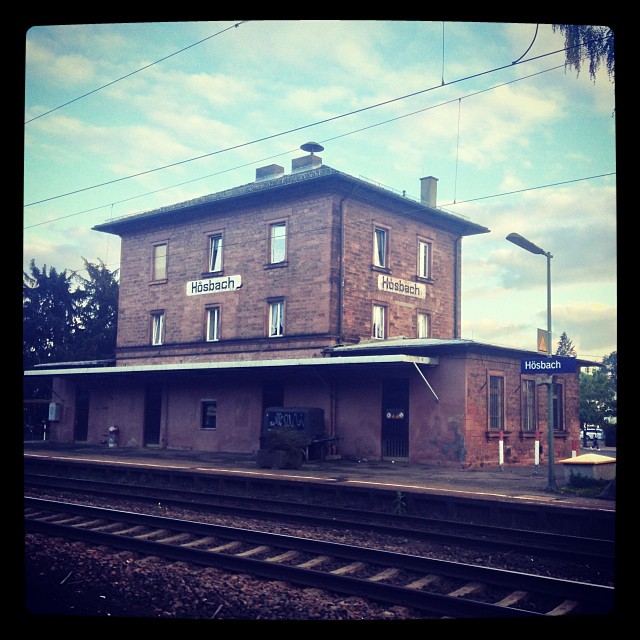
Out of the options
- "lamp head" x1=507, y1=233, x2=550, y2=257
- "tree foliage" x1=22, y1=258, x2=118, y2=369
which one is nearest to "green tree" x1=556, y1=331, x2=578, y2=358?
"tree foliage" x1=22, y1=258, x2=118, y2=369

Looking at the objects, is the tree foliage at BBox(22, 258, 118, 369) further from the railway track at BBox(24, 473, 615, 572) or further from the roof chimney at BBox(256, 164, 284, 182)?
the railway track at BBox(24, 473, 615, 572)

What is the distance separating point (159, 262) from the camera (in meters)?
30.0

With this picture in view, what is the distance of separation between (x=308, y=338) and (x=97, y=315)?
24.7 m

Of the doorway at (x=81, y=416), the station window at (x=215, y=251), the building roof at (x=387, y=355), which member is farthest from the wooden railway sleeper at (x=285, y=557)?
the doorway at (x=81, y=416)

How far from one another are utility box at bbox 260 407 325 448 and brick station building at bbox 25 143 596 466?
74cm

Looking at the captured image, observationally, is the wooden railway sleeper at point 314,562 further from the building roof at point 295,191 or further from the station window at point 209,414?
the station window at point 209,414

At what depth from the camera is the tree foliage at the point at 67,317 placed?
41469 millimetres

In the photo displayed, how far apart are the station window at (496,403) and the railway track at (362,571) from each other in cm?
1323

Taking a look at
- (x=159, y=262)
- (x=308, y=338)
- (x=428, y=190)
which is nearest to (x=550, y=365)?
(x=308, y=338)

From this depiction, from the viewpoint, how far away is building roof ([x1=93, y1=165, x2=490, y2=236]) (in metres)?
24.3

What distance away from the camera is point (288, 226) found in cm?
2525

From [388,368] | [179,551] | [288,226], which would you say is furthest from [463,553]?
[288,226]

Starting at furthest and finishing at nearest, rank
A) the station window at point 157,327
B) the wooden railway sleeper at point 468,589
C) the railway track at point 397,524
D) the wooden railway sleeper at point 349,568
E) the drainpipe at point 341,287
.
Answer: the station window at point 157,327
the drainpipe at point 341,287
the railway track at point 397,524
the wooden railway sleeper at point 349,568
the wooden railway sleeper at point 468,589

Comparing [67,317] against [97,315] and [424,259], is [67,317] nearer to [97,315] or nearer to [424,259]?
[97,315]
